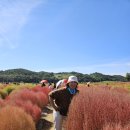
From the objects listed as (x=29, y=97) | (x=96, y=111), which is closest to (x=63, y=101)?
(x=96, y=111)

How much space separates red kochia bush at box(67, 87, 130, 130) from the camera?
21.7 feet

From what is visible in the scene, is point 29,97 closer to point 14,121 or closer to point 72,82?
point 14,121

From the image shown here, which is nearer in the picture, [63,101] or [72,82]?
[72,82]

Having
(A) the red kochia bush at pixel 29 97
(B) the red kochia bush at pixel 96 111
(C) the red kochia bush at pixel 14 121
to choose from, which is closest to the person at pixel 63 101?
(B) the red kochia bush at pixel 96 111

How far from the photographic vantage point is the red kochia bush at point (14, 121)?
9461 millimetres

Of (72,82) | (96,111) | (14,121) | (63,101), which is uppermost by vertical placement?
(72,82)

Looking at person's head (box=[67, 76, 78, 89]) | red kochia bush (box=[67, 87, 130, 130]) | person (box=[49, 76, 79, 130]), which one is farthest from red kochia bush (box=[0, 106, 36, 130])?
red kochia bush (box=[67, 87, 130, 130])

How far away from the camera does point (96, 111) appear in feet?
22.9

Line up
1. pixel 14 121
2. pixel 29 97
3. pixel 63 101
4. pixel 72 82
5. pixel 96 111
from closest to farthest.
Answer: pixel 96 111
pixel 72 82
pixel 63 101
pixel 14 121
pixel 29 97

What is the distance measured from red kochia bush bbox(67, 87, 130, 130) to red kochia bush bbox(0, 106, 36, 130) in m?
2.33

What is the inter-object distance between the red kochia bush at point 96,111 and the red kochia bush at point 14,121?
91.5 inches

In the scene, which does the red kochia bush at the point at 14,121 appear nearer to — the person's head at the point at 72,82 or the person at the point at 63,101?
the person at the point at 63,101

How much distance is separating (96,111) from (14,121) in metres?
3.40

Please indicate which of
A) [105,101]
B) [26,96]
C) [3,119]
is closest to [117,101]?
[105,101]
